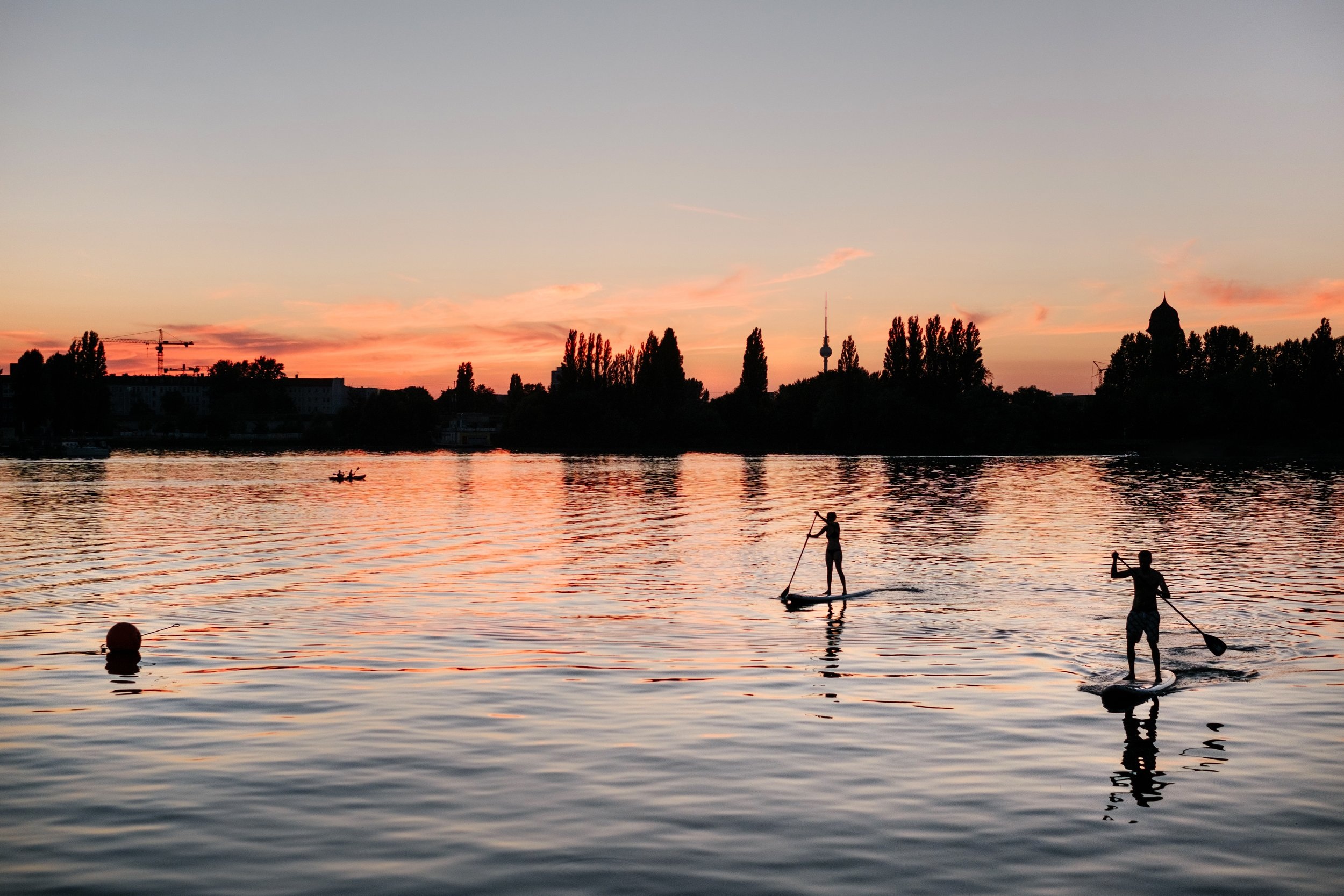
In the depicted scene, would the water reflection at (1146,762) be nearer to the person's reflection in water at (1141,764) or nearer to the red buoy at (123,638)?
the person's reflection in water at (1141,764)

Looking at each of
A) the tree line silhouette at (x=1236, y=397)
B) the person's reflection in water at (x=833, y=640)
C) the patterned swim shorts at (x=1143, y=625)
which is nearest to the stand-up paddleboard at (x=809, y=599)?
the person's reflection in water at (x=833, y=640)

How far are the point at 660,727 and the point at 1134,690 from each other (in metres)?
9.01

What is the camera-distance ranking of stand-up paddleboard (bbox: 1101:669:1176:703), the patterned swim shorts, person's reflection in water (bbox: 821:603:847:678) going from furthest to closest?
person's reflection in water (bbox: 821:603:847:678)
the patterned swim shorts
stand-up paddleboard (bbox: 1101:669:1176:703)

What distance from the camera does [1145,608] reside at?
22.5 metres

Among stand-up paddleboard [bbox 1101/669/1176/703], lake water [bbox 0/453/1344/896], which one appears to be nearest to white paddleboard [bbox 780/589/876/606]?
lake water [bbox 0/453/1344/896]

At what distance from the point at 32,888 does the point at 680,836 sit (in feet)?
23.5

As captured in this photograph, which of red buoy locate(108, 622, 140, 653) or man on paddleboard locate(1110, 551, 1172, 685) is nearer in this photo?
man on paddleboard locate(1110, 551, 1172, 685)

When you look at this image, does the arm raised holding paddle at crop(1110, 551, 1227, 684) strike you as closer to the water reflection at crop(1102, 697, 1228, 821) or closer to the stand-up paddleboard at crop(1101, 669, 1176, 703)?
the stand-up paddleboard at crop(1101, 669, 1176, 703)

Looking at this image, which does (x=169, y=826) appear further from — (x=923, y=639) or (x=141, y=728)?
(x=923, y=639)

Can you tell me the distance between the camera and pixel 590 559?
155 feet

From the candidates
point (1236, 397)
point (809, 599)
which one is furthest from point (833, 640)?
point (1236, 397)

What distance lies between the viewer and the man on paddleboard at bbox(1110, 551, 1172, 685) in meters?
22.3

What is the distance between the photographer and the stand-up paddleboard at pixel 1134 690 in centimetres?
2036

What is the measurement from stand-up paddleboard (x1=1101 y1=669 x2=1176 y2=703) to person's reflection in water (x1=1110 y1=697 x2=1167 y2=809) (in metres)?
0.34
